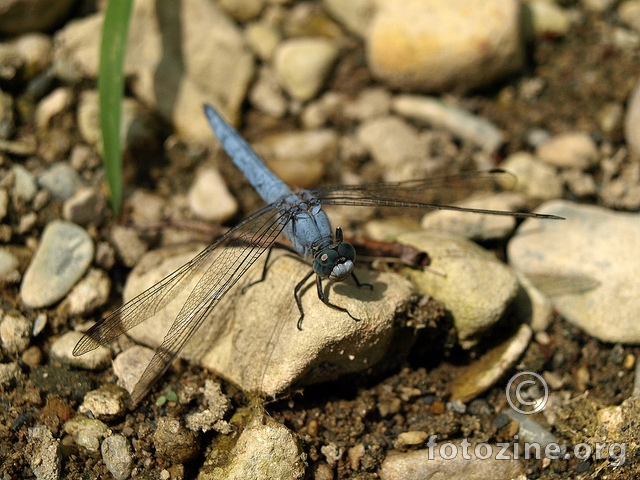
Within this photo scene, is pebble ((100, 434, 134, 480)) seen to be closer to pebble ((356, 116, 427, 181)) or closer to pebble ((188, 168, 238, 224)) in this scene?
pebble ((188, 168, 238, 224))

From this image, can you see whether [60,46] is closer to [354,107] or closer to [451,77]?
[354,107]

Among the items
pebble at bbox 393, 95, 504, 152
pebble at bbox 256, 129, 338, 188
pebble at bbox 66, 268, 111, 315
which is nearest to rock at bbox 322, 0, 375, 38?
pebble at bbox 393, 95, 504, 152

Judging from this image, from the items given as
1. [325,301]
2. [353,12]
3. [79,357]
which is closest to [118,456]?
[79,357]

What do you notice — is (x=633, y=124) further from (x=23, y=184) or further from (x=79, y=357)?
Result: (x=23, y=184)

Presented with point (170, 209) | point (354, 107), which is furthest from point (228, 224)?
point (354, 107)

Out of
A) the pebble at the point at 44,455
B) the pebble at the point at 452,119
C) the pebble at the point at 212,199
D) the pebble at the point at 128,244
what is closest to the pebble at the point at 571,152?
the pebble at the point at 452,119
